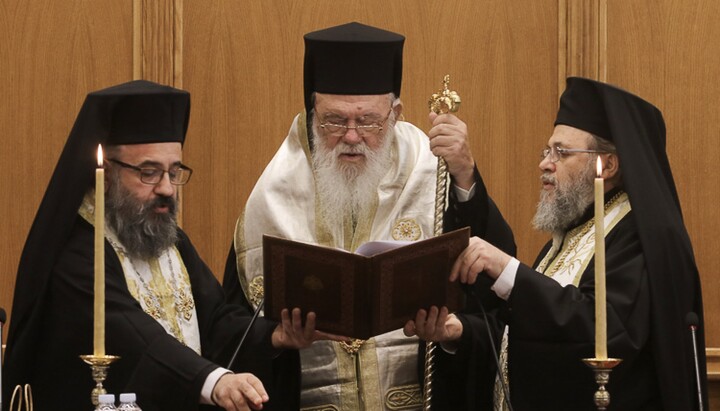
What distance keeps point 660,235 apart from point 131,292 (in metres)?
2.03

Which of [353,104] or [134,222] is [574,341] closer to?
[353,104]

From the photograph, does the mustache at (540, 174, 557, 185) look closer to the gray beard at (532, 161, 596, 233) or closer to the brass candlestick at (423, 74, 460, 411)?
the gray beard at (532, 161, 596, 233)

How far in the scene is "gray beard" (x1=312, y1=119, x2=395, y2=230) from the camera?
5672 mm

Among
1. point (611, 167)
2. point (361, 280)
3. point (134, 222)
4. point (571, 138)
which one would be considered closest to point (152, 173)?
point (134, 222)

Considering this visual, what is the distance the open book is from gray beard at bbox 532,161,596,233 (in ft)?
3.17

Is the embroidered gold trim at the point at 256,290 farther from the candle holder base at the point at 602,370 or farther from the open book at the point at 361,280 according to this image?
the candle holder base at the point at 602,370

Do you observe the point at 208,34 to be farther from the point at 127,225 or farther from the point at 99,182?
the point at 99,182

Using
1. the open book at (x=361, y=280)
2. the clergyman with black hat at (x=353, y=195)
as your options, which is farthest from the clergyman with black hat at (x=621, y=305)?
the clergyman with black hat at (x=353, y=195)

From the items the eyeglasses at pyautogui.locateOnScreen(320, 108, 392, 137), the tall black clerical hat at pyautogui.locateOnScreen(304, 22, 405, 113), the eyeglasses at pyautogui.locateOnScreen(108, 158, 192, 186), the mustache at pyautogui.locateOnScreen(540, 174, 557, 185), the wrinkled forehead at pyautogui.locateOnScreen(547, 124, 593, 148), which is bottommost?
the mustache at pyautogui.locateOnScreen(540, 174, 557, 185)

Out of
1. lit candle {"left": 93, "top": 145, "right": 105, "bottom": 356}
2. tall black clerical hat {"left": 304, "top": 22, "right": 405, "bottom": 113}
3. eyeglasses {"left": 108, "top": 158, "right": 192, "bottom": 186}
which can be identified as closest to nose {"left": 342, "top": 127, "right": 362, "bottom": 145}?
tall black clerical hat {"left": 304, "top": 22, "right": 405, "bottom": 113}

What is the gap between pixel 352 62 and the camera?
5695mm

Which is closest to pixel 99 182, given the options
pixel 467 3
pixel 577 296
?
pixel 577 296

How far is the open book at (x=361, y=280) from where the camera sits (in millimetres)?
4590

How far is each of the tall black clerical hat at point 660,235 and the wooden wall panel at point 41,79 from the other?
9.23 feet
